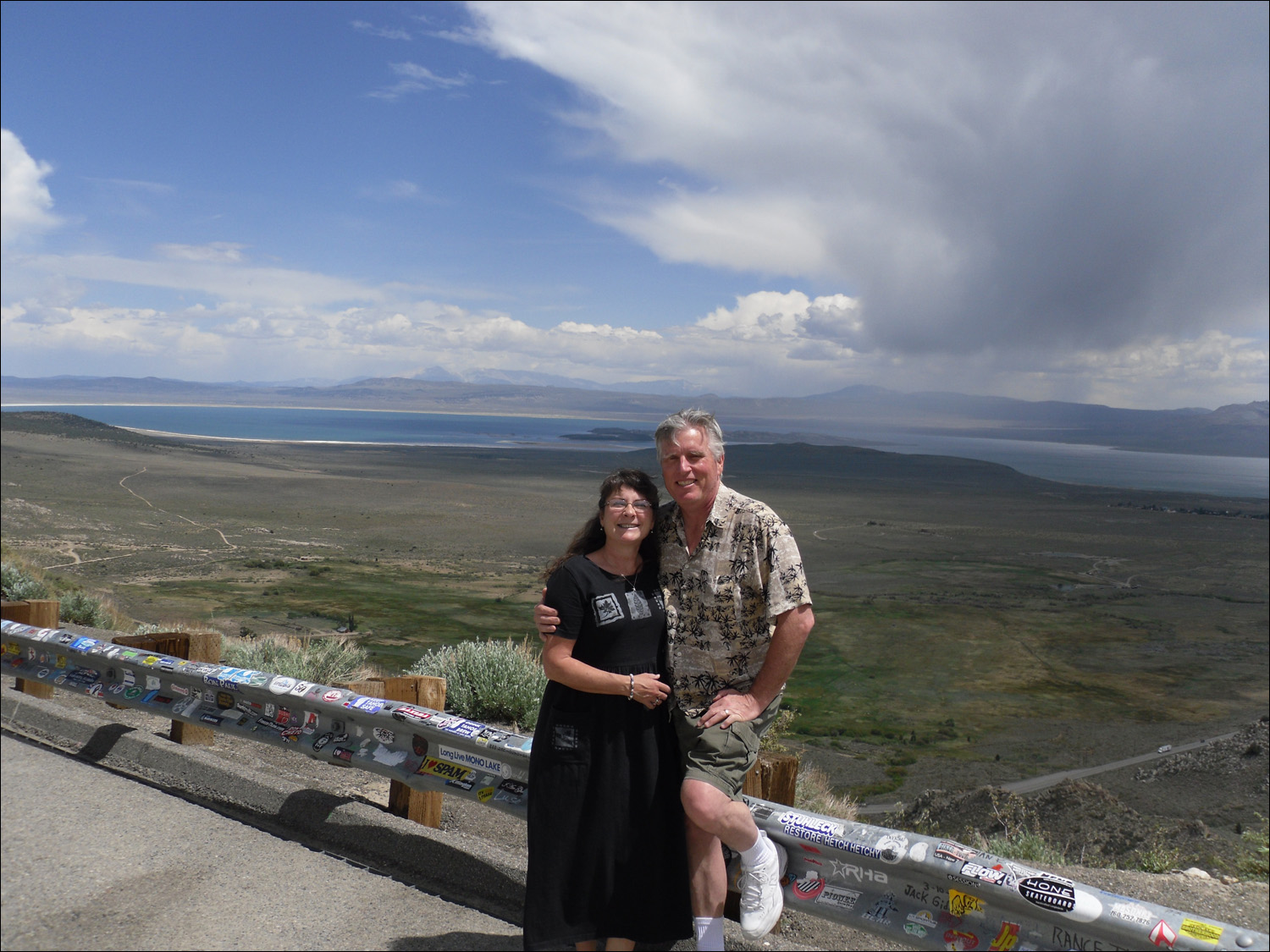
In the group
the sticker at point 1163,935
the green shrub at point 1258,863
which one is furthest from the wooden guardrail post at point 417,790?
the green shrub at point 1258,863

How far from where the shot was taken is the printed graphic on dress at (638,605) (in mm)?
2703

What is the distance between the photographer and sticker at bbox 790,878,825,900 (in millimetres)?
2893

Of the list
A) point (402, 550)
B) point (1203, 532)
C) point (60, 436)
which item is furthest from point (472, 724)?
point (1203, 532)

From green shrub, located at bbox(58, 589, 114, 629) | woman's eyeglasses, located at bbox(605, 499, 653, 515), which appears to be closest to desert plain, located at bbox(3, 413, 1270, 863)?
green shrub, located at bbox(58, 589, 114, 629)

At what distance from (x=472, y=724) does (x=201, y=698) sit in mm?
1987

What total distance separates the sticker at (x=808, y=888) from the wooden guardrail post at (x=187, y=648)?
11.2ft

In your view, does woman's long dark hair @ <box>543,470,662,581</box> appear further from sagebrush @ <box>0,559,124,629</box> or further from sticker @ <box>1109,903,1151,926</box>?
sagebrush @ <box>0,559,124,629</box>

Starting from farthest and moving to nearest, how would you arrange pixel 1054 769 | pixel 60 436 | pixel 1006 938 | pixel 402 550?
pixel 60 436 → pixel 402 550 → pixel 1054 769 → pixel 1006 938

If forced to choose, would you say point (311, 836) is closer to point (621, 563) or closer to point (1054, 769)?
point (621, 563)

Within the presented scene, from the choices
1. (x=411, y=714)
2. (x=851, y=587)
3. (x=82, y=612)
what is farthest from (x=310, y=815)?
(x=851, y=587)

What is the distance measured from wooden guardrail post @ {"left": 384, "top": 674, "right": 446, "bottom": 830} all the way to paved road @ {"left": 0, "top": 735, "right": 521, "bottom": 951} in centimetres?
41

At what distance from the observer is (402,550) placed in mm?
47906

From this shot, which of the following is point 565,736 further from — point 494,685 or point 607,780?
point 494,685

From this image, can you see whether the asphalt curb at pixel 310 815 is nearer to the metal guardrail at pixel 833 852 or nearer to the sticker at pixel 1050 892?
the metal guardrail at pixel 833 852
